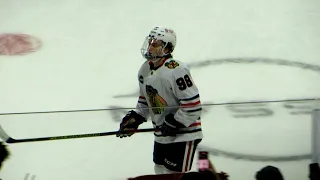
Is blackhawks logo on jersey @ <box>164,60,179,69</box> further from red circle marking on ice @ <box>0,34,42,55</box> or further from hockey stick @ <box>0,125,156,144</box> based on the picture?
red circle marking on ice @ <box>0,34,42,55</box>

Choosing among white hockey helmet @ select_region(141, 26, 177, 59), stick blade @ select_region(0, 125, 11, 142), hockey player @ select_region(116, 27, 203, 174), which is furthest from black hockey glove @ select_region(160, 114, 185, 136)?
stick blade @ select_region(0, 125, 11, 142)

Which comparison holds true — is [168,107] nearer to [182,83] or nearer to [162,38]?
[182,83]

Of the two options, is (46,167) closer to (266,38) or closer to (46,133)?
(46,133)

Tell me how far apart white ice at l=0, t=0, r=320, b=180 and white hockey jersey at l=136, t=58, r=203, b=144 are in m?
0.11

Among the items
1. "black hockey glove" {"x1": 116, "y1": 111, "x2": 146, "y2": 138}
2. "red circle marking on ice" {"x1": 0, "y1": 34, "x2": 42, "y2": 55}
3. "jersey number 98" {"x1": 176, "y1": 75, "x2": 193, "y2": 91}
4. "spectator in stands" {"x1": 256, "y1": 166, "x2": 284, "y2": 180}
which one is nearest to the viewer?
"spectator in stands" {"x1": 256, "y1": 166, "x2": 284, "y2": 180}

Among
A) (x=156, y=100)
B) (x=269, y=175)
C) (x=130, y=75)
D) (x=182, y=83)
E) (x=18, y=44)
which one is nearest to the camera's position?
(x=269, y=175)

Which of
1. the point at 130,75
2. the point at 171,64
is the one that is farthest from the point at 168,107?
the point at 130,75

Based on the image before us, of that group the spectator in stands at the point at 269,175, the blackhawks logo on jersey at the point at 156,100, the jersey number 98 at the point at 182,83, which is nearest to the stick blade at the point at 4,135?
the blackhawks logo on jersey at the point at 156,100

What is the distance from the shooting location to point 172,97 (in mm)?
2086

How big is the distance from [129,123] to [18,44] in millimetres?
1882

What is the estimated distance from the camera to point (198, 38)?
399 cm

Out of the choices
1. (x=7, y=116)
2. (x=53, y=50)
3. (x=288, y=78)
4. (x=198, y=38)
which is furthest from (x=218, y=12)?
(x=7, y=116)

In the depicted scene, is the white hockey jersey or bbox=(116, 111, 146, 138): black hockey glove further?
bbox=(116, 111, 146, 138): black hockey glove

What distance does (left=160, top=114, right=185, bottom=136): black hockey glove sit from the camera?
2.06m
